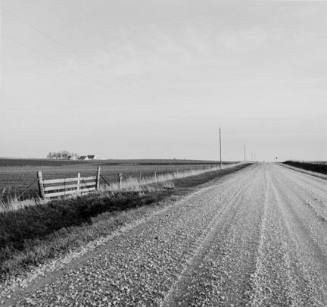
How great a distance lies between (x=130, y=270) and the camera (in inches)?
187

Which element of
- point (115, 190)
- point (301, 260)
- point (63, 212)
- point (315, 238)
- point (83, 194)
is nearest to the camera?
point (301, 260)

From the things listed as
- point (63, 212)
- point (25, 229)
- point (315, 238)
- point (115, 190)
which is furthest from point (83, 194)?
point (315, 238)

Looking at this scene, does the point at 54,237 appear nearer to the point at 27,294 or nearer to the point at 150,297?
the point at 27,294

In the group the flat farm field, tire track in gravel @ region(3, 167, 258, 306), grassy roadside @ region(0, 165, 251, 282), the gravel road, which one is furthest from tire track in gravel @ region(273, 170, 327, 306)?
the flat farm field

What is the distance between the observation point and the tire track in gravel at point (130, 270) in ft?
12.6

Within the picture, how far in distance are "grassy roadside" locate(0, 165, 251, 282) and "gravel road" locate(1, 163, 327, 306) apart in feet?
2.43

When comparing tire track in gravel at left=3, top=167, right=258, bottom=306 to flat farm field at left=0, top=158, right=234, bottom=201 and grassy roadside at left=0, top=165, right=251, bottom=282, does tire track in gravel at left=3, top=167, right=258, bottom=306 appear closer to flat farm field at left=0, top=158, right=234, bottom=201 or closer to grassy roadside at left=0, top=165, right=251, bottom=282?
grassy roadside at left=0, top=165, right=251, bottom=282

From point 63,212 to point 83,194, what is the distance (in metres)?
3.82

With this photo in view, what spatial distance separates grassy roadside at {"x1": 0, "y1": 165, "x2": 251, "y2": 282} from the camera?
5.62 m

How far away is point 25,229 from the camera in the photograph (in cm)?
997

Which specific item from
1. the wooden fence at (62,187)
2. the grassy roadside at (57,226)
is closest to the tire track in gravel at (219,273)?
the grassy roadside at (57,226)

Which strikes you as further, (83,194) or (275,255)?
(83,194)

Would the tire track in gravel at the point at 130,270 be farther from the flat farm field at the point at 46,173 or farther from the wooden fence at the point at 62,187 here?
the flat farm field at the point at 46,173

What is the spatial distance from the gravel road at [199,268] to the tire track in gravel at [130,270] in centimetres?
1
